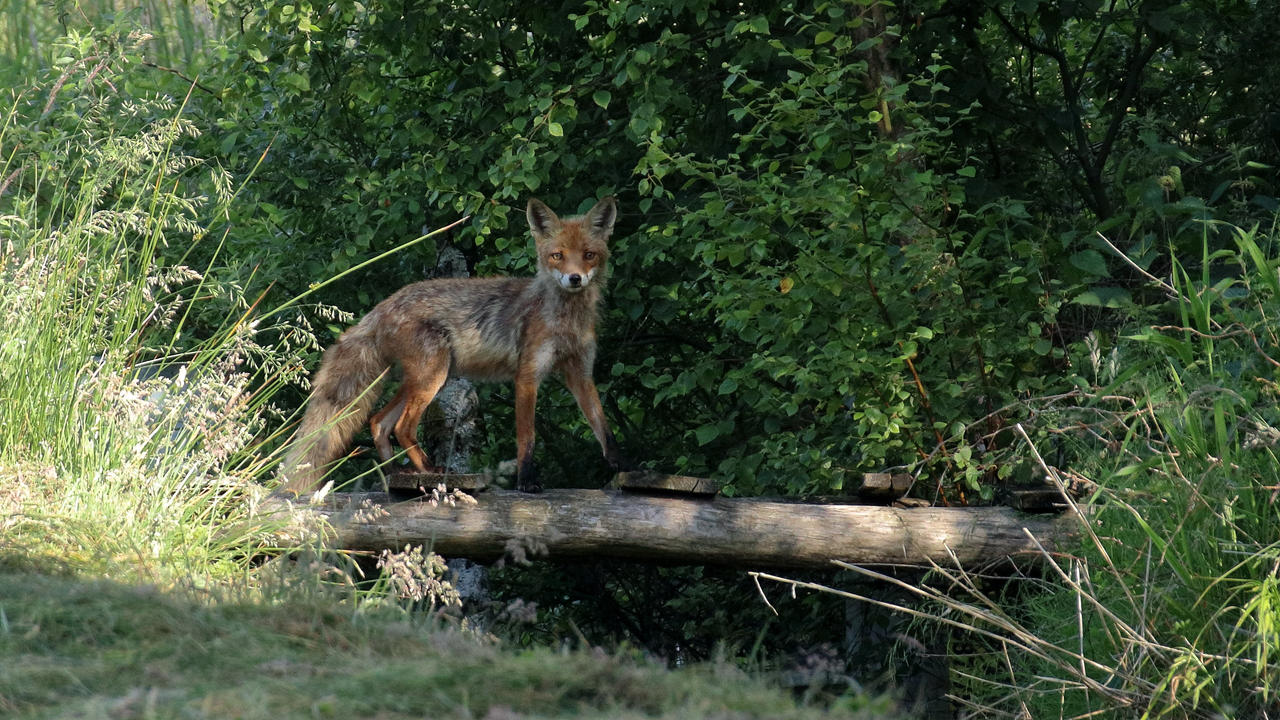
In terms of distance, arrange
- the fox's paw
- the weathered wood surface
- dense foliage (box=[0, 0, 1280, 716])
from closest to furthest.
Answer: dense foliage (box=[0, 0, 1280, 716]) → the weathered wood surface → the fox's paw

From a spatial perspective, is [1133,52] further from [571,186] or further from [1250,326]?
[1250,326]

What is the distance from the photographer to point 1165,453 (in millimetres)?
4410

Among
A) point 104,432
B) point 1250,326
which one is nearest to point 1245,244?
point 1250,326

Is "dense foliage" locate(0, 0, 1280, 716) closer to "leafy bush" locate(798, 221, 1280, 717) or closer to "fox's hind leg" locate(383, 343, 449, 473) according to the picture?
"leafy bush" locate(798, 221, 1280, 717)

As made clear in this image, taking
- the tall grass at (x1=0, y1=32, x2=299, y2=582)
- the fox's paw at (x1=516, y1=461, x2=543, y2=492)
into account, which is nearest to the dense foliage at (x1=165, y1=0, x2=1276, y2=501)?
the fox's paw at (x1=516, y1=461, x2=543, y2=492)

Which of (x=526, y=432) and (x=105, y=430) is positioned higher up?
(x=105, y=430)

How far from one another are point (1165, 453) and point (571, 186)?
205 inches

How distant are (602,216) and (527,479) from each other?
71.3 inches

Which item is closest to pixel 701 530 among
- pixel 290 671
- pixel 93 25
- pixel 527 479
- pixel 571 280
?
pixel 527 479

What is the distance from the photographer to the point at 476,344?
23.3 feet

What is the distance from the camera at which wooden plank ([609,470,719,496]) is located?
6.07 metres

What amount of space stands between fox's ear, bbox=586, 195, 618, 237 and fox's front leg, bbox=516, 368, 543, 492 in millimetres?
1001

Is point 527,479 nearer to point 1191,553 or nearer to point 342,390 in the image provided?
point 342,390

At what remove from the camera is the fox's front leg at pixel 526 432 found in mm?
6438
